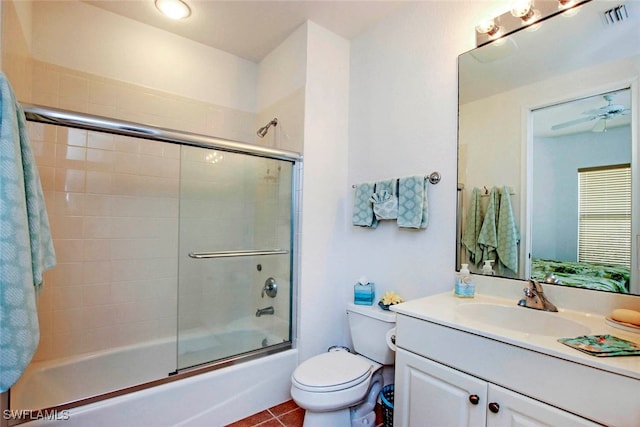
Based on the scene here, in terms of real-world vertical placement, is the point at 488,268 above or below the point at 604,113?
below

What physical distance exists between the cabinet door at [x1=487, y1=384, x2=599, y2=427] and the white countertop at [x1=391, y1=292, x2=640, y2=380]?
163 millimetres

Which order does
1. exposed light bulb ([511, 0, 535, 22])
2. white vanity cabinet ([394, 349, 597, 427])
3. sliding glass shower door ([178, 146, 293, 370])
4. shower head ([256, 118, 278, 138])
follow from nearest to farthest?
white vanity cabinet ([394, 349, 597, 427])
exposed light bulb ([511, 0, 535, 22])
sliding glass shower door ([178, 146, 293, 370])
shower head ([256, 118, 278, 138])

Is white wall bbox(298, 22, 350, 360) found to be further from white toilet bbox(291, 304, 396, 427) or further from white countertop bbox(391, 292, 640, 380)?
white countertop bbox(391, 292, 640, 380)

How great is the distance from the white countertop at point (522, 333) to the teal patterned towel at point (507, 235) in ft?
0.60

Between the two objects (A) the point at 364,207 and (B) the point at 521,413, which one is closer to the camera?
(B) the point at 521,413

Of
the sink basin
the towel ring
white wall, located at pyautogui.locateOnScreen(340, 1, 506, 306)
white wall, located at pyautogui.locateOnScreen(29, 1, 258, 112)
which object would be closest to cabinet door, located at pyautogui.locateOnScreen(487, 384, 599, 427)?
the sink basin

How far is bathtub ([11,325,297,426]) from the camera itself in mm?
1421

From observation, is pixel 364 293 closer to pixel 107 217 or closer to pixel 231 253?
pixel 231 253

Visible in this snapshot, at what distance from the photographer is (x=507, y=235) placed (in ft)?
4.64

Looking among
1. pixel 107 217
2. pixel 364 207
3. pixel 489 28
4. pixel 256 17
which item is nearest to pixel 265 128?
pixel 256 17

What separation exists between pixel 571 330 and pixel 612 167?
643 mm

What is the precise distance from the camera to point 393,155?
6.16 feet

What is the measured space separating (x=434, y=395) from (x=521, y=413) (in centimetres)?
30

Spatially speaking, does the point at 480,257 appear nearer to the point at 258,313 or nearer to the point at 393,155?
the point at 393,155
